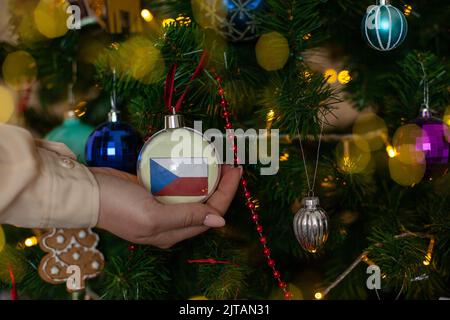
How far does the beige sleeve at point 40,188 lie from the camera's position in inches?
20.9

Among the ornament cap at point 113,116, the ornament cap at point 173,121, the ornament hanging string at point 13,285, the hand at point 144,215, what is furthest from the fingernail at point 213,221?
the ornament hanging string at point 13,285

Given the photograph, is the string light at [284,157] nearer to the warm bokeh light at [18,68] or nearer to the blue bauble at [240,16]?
the blue bauble at [240,16]

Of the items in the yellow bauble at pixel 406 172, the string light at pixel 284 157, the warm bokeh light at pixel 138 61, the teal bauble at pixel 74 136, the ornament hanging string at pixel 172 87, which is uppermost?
the warm bokeh light at pixel 138 61

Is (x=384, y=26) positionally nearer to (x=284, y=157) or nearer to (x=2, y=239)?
(x=284, y=157)

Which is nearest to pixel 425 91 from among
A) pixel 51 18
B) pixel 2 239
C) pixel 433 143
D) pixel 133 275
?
pixel 433 143

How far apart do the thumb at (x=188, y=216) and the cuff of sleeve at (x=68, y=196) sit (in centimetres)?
7

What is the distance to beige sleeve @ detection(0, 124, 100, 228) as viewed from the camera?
53cm

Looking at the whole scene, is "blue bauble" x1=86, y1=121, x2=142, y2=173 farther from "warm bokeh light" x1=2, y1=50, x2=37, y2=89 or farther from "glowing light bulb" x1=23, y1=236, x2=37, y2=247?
"warm bokeh light" x1=2, y1=50, x2=37, y2=89

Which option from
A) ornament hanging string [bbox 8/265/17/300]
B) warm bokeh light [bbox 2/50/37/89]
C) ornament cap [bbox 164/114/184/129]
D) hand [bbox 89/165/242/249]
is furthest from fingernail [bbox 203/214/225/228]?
warm bokeh light [bbox 2/50/37/89]

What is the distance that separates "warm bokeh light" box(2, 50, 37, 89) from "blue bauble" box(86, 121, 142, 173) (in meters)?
0.30

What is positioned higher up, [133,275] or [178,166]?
[178,166]

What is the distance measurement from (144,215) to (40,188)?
104mm

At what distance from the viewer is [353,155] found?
80 cm
